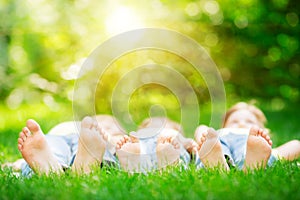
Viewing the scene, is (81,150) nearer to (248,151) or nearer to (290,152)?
(248,151)

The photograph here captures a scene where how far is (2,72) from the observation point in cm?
565

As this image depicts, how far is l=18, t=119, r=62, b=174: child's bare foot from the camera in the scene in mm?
2164

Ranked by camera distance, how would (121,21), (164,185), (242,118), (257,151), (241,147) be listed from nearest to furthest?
1. (164,185)
2. (257,151)
3. (241,147)
4. (242,118)
5. (121,21)

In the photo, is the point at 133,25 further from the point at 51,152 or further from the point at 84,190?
the point at 84,190

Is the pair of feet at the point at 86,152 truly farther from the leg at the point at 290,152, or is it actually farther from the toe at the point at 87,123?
the leg at the point at 290,152

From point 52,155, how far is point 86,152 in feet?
0.55

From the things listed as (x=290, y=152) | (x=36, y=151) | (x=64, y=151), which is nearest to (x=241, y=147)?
(x=290, y=152)

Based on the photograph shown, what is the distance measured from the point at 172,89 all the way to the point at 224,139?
117 inches

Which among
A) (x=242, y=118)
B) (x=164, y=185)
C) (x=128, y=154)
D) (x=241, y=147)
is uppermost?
(x=242, y=118)

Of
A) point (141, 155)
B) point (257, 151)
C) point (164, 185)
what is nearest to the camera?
point (164, 185)

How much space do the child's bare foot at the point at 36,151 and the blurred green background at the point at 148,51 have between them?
2764 mm

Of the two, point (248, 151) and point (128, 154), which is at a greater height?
point (248, 151)

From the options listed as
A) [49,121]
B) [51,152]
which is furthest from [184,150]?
[49,121]

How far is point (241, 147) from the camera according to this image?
246cm
